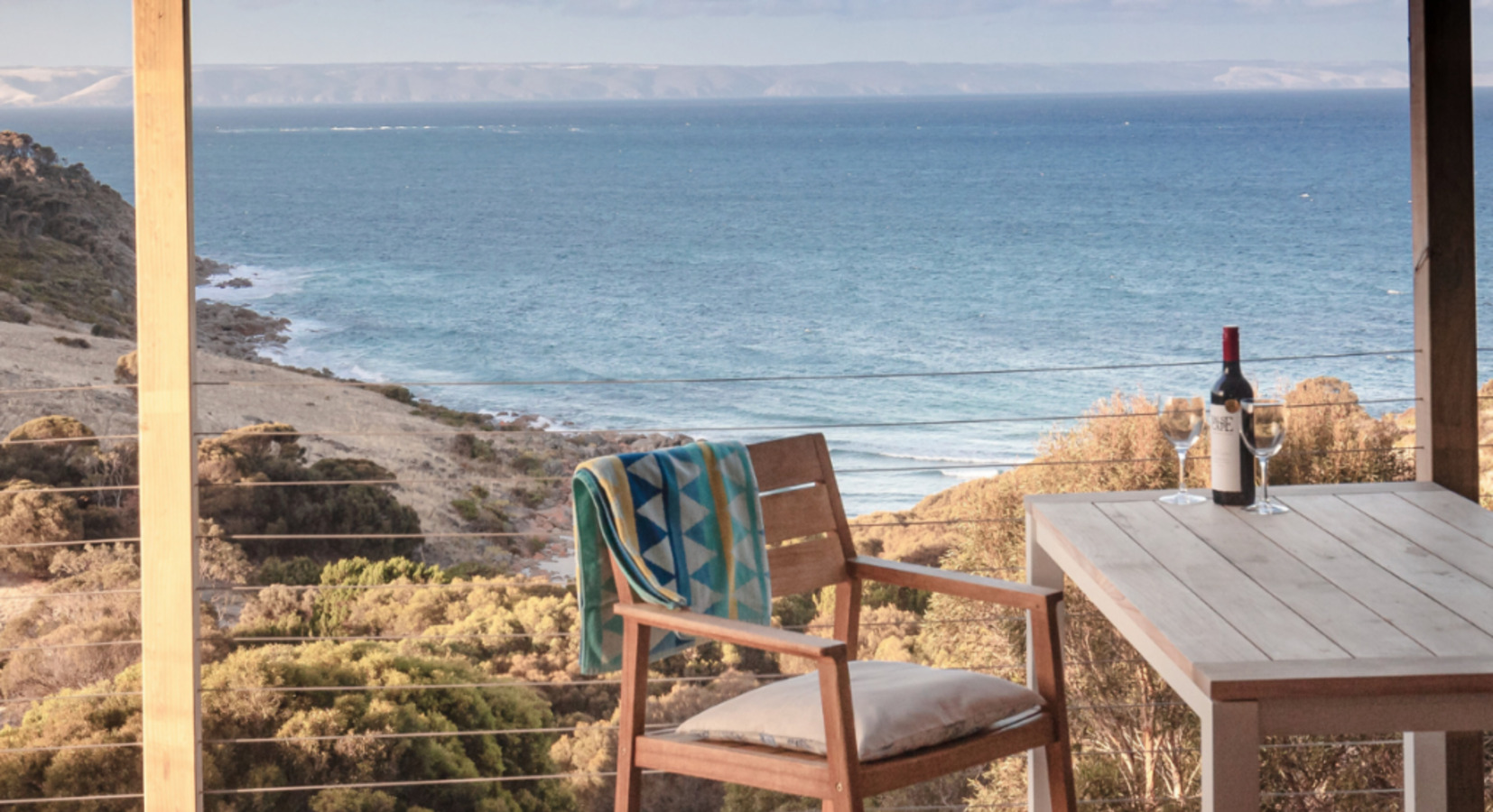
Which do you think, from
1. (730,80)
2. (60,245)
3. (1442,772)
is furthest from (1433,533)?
(730,80)

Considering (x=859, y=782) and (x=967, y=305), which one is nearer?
(x=859, y=782)

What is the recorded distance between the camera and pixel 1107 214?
96.0 ft

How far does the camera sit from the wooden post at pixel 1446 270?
2.05 metres

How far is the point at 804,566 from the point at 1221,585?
696mm

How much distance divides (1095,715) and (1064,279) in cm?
2050

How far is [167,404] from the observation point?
6.55ft

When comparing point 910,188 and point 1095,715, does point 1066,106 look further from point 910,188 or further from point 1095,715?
point 1095,715

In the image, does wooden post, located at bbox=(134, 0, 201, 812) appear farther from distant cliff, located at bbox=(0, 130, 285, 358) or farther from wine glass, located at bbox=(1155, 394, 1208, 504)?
distant cliff, located at bbox=(0, 130, 285, 358)

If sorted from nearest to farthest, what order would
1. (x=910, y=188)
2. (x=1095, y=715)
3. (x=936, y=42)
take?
1. (x=1095, y=715)
2. (x=936, y=42)
3. (x=910, y=188)

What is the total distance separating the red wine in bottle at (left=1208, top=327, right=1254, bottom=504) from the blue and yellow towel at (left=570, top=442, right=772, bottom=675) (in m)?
0.65

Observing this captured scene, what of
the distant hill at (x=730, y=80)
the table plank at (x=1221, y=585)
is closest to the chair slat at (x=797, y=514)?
the table plank at (x=1221, y=585)

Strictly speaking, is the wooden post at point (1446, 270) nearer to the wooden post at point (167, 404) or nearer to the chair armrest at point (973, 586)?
the chair armrest at point (973, 586)

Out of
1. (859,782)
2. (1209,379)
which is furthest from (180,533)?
(1209,379)

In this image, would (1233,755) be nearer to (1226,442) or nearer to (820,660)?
(820,660)
